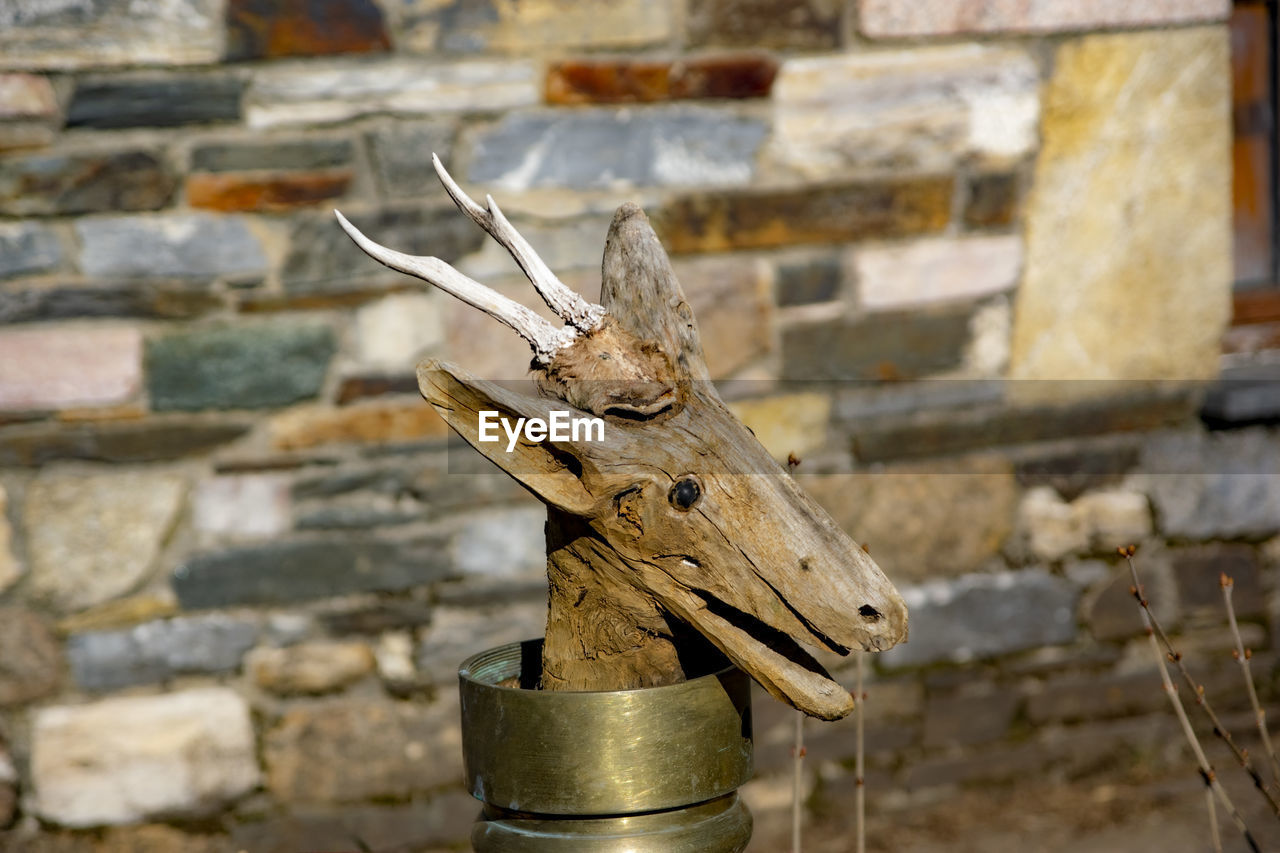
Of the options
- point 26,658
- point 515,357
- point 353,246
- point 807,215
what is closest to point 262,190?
point 353,246

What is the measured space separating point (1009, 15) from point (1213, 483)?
150 cm

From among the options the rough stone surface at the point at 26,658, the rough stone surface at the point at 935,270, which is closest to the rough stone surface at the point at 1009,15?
the rough stone surface at the point at 935,270

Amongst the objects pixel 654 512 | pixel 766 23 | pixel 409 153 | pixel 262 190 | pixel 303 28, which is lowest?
pixel 654 512

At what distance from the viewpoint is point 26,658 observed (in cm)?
275

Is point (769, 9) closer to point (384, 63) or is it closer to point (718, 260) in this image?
point (718, 260)

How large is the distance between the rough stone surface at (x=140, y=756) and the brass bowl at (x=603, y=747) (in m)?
1.77

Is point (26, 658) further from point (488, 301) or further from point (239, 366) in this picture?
point (488, 301)

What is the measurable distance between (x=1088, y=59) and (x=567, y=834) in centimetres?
274

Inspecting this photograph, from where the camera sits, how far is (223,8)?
8.75 feet

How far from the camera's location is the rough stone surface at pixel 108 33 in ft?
8.50

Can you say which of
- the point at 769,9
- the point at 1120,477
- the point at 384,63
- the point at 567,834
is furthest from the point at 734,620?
the point at 1120,477

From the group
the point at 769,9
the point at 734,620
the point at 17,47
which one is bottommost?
the point at 734,620

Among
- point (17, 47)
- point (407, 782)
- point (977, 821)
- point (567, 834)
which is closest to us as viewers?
point (567, 834)

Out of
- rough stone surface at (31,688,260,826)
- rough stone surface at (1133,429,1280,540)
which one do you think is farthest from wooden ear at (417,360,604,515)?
rough stone surface at (1133,429,1280,540)
